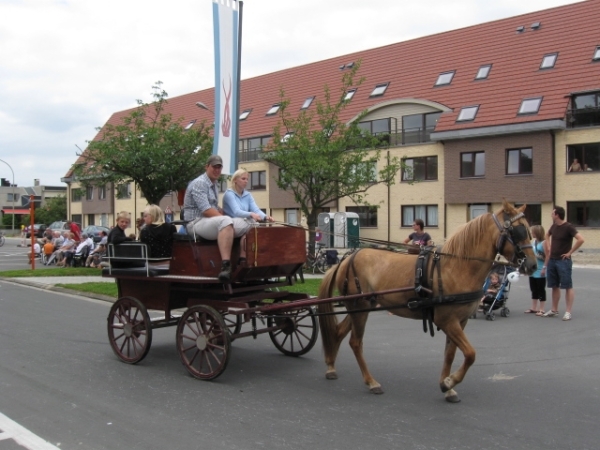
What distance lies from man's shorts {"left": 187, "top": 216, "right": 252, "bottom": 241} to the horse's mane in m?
2.19

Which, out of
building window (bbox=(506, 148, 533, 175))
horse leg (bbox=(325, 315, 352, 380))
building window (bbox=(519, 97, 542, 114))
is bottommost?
horse leg (bbox=(325, 315, 352, 380))

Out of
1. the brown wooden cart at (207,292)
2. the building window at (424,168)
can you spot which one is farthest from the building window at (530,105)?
the brown wooden cart at (207,292)

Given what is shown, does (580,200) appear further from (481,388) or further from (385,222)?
(481,388)

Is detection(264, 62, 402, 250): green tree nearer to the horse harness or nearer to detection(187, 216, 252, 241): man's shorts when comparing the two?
detection(187, 216, 252, 241): man's shorts

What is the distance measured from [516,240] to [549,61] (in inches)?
1147

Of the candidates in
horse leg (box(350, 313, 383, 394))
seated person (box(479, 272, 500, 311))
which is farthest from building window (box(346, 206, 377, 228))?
horse leg (box(350, 313, 383, 394))

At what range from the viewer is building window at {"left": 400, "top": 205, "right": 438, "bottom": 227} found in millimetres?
34094

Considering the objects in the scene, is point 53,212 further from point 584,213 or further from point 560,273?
point 560,273

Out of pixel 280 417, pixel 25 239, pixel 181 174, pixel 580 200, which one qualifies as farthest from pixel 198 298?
pixel 25 239

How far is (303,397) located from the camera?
237 inches

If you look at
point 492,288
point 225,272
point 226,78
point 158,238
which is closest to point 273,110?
point 226,78

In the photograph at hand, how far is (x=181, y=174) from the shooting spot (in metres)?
19.1

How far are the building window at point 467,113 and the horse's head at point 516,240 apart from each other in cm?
2746

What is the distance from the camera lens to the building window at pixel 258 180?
42.9 m
